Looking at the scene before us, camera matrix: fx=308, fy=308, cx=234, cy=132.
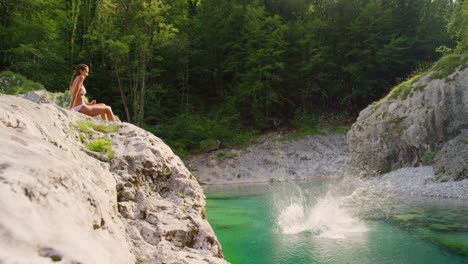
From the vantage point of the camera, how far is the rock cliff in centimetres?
1405

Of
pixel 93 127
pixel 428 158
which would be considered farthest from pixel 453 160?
pixel 93 127

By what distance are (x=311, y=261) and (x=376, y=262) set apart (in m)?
1.21

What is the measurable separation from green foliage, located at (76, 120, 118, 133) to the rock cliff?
1281 centimetres

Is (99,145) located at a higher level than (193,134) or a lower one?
higher

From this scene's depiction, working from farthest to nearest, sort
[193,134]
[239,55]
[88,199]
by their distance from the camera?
[239,55], [193,134], [88,199]

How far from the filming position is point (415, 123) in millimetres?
15297

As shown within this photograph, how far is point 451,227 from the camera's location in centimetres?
778

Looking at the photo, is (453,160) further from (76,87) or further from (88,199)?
(88,199)

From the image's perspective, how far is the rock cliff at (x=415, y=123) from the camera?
1405 cm

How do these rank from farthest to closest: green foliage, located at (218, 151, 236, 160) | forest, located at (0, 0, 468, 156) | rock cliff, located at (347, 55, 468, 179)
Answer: forest, located at (0, 0, 468, 156), green foliage, located at (218, 151, 236, 160), rock cliff, located at (347, 55, 468, 179)

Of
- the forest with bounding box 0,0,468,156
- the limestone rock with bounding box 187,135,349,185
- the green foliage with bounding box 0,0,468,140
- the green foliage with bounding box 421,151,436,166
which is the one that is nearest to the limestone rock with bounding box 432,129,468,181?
the green foliage with bounding box 421,151,436,166

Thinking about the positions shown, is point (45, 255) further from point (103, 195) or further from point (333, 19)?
point (333, 19)

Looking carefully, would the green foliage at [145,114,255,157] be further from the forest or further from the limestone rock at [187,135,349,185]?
the limestone rock at [187,135,349,185]

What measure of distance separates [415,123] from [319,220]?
945 cm
